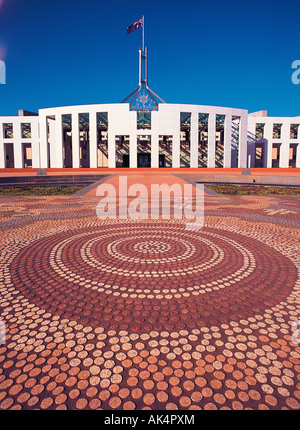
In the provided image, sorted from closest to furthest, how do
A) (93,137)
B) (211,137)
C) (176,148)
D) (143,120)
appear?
(176,148) < (93,137) < (211,137) < (143,120)

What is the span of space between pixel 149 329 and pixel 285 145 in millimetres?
61366

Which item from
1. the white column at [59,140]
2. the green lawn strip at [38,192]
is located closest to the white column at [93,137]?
the white column at [59,140]

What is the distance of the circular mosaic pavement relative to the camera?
2145mm

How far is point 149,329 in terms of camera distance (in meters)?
2.95

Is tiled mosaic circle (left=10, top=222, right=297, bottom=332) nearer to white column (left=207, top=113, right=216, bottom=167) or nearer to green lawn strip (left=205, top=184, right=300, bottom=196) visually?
green lawn strip (left=205, top=184, right=300, bottom=196)

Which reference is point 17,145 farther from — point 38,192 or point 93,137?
point 38,192

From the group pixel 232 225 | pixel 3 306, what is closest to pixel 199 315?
pixel 3 306

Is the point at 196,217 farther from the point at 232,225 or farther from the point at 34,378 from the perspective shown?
the point at 34,378

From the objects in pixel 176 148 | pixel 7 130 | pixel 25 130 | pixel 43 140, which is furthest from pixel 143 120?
pixel 7 130

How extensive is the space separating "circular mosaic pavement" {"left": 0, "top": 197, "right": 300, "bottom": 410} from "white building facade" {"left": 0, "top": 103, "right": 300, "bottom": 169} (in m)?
44.4

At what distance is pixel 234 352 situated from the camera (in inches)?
102

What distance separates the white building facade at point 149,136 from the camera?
4772cm
